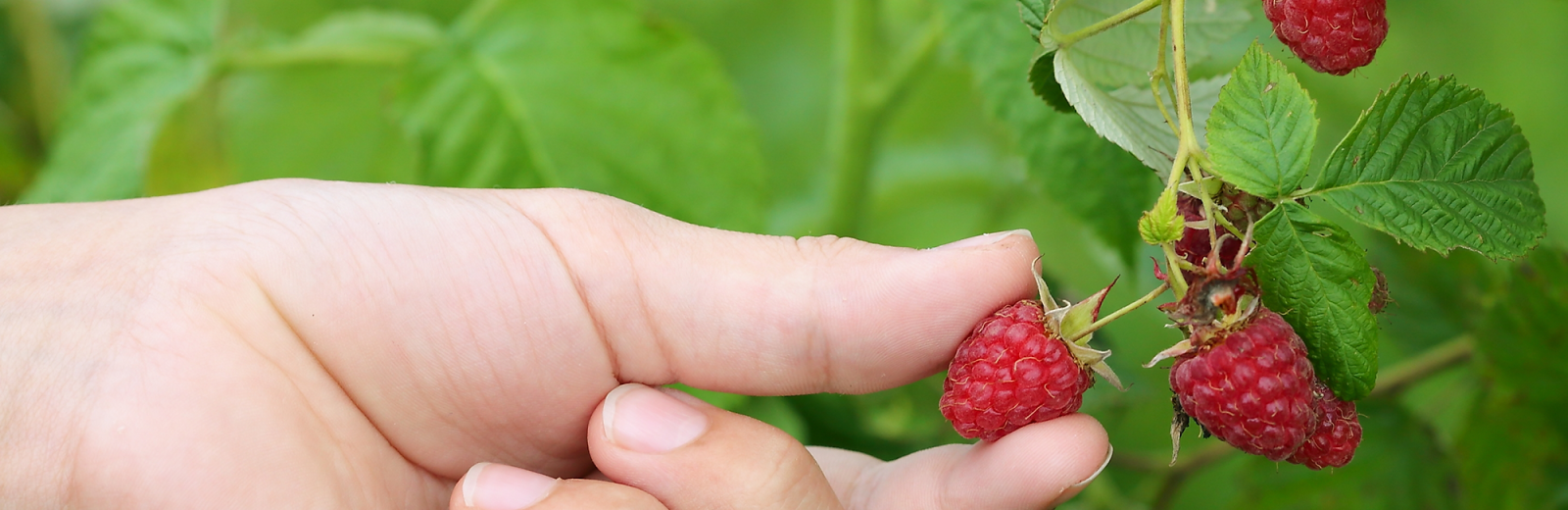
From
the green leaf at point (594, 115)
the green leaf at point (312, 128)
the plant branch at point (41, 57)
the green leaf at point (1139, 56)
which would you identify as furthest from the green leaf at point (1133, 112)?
the plant branch at point (41, 57)

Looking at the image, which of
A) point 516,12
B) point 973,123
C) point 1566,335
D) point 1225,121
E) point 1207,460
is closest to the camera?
point 1225,121

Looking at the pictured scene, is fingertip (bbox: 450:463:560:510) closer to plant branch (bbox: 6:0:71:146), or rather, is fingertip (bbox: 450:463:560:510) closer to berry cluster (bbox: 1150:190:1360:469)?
berry cluster (bbox: 1150:190:1360:469)

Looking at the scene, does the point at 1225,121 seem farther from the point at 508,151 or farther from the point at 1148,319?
the point at 1148,319

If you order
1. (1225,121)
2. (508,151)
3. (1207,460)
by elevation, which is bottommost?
(1207,460)

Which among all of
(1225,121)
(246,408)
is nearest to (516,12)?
(246,408)

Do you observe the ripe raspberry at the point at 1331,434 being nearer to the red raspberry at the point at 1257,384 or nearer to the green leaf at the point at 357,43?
the red raspberry at the point at 1257,384

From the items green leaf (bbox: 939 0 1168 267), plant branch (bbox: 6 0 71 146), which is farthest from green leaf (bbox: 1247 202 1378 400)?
plant branch (bbox: 6 0 71 146)

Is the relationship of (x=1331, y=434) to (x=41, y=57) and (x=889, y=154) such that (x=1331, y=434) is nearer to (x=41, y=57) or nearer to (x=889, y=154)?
(x=889, y=154)
